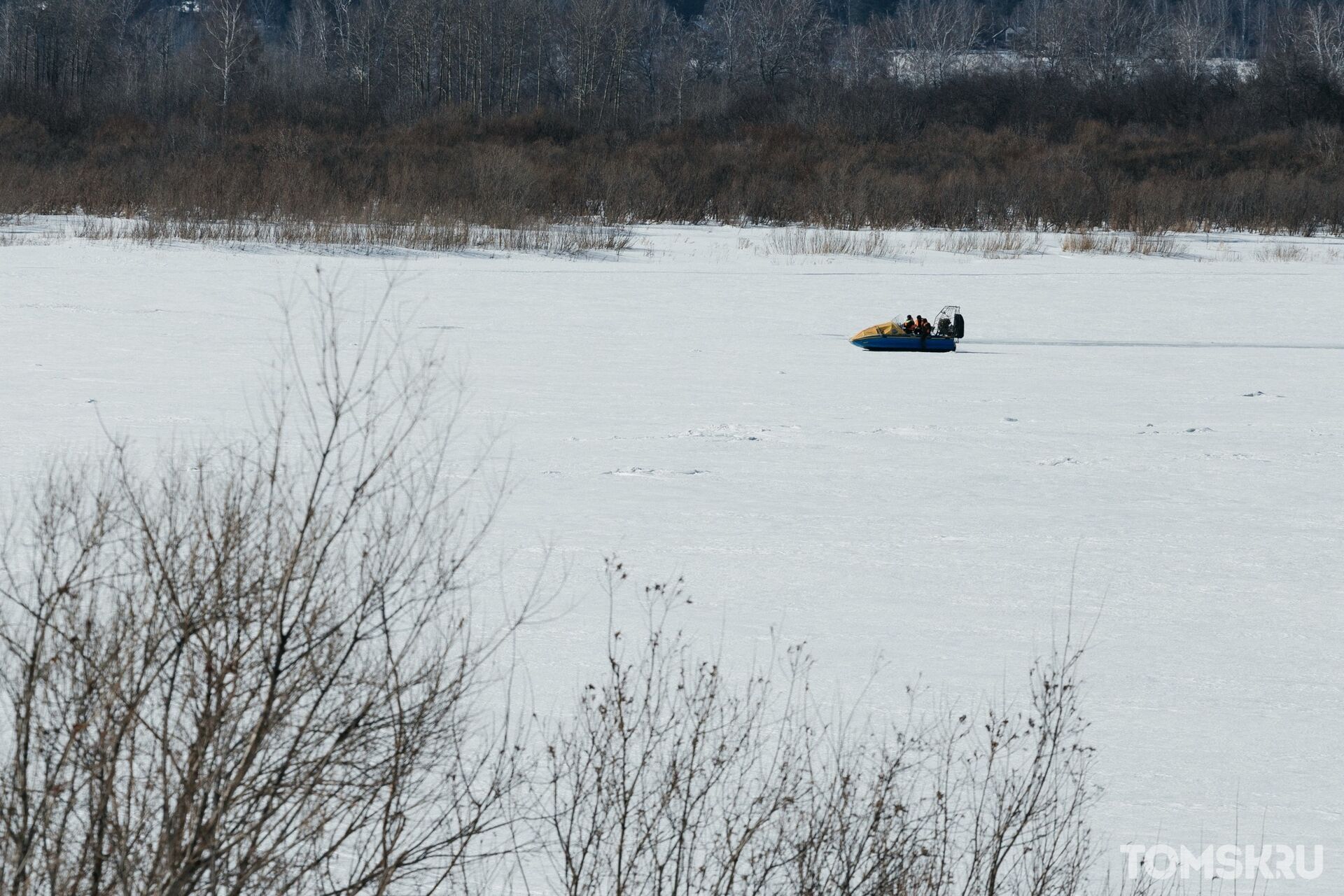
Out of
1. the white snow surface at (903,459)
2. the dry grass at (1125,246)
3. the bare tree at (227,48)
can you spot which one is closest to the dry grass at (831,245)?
the dry grass at (1125,246)

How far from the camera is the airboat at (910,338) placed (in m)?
16.2

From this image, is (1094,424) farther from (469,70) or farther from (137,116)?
(469,70)

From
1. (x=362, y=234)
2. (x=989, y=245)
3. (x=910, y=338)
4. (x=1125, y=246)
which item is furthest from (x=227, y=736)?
(x=1125, y=246)

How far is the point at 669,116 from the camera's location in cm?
4778

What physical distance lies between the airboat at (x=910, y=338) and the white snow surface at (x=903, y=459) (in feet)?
0.88

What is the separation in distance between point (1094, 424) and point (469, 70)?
1923 inches

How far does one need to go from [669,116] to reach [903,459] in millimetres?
39079

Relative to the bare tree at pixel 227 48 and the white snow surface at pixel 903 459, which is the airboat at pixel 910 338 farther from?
the bare tree at pixel 227 48

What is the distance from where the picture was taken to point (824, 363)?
50.1 ft

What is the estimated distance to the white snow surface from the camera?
582cm

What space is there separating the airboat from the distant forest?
12122 millimetres

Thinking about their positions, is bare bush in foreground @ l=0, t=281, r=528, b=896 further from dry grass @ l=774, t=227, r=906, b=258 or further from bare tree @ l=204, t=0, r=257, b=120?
bare tree @ l=204, t=0, r=257, b=120

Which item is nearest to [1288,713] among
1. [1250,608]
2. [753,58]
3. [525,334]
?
[1250,608]

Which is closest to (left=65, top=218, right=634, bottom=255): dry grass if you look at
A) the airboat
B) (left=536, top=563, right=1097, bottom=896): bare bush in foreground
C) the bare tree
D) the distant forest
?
the distant forest
